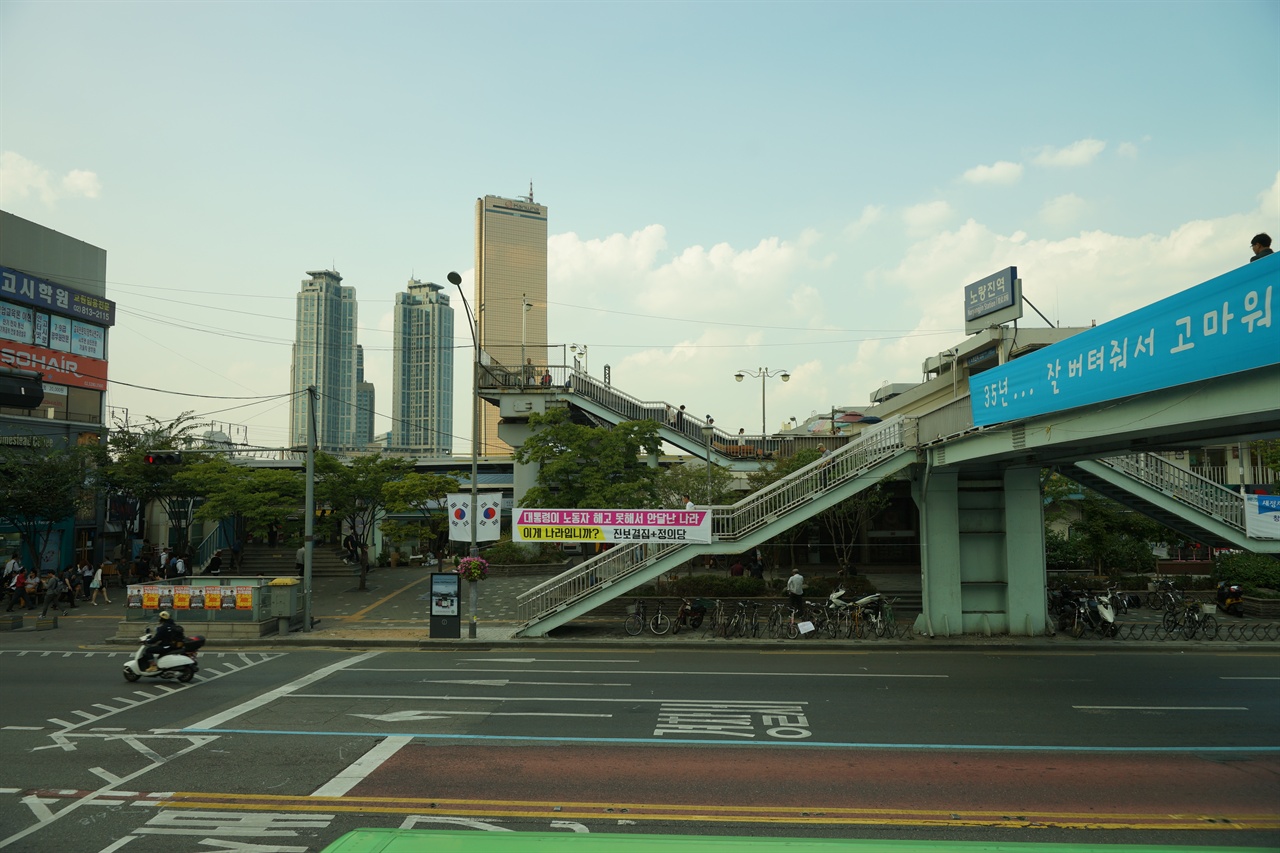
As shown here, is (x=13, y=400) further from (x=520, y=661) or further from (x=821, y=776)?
(x=520, y=661)

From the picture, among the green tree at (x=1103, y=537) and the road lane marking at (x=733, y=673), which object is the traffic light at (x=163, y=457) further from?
the green tree at (x=1103, y=537)

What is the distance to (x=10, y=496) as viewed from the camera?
28.8 metres

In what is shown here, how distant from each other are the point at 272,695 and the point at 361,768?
5589mm

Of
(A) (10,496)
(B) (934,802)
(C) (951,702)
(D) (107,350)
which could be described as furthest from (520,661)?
(D) (107,350)

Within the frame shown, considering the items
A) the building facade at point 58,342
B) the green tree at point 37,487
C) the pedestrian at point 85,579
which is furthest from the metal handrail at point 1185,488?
the building facade at point 58,342

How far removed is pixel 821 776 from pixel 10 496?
3213 cm

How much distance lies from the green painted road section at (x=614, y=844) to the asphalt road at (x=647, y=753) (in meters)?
4.43

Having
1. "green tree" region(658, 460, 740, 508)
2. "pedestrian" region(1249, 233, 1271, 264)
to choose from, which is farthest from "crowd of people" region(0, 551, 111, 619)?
"pedestrian" region(1249, 233, 1271, 264)

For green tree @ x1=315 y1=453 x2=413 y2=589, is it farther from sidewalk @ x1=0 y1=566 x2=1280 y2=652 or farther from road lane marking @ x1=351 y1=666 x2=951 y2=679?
road lane marking @ x1=351 y1=666 x2=951 y2=679

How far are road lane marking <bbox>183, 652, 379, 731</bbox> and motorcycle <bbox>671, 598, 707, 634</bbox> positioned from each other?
859cm

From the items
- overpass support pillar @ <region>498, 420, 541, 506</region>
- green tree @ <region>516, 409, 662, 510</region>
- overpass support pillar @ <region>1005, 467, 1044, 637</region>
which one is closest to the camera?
overpass support pillar @ <region>1005, 467, 1044, 637</region>

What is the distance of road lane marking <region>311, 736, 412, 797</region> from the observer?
31.3 ft

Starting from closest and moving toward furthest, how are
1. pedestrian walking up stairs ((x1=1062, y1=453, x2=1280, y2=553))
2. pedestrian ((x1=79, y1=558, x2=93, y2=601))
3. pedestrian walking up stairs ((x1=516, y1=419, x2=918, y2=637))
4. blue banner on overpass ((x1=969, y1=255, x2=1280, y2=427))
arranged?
1. blue banner on overpass ((x1=969, y1=255, x2=1280, y2=427))
2. pedestrian walking up stairs ((x1=1062, y1=453, x2=1280, y2=553))
3. pedestrian walking up stairs ((x1=516, y1=419, x2=918, y2=637))
4. pedestrian ((x1=79, y1=558, x2=93, y2=601))

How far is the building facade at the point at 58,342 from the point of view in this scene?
107ft
